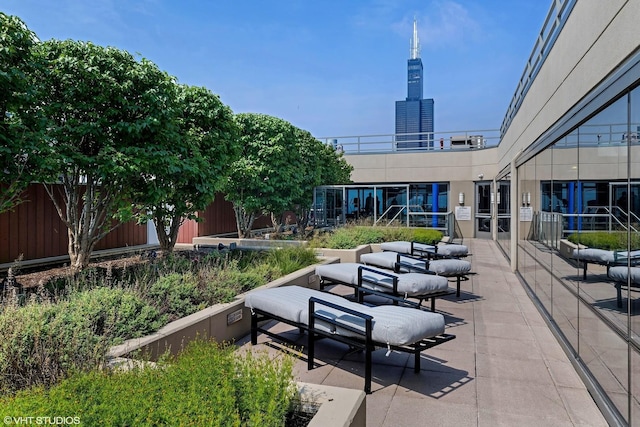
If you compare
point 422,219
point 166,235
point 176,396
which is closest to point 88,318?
point 176,396

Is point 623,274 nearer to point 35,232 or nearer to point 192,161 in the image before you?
point 192,161

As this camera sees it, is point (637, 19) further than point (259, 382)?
Yes

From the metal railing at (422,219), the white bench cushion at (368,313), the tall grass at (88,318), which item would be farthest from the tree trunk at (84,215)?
the metal railing at (422,219)

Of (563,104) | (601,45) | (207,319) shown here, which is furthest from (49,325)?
(563,104)

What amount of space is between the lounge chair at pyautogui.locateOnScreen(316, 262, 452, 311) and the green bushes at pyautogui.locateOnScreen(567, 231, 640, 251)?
1.93 meters

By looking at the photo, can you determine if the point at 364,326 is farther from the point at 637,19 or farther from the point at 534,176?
the point at 534,176

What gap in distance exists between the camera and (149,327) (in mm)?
4383

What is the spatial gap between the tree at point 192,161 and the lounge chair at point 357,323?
326 centimetres

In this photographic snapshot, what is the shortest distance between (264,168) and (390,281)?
7.76 metres

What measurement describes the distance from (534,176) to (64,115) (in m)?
8.05

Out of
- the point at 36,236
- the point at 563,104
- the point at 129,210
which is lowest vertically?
the point at 36,236

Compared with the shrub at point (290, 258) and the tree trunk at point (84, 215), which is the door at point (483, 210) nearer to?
the shrub at point (290, 258)

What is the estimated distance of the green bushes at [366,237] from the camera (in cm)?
1182

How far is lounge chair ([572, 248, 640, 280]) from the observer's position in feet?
10.1
